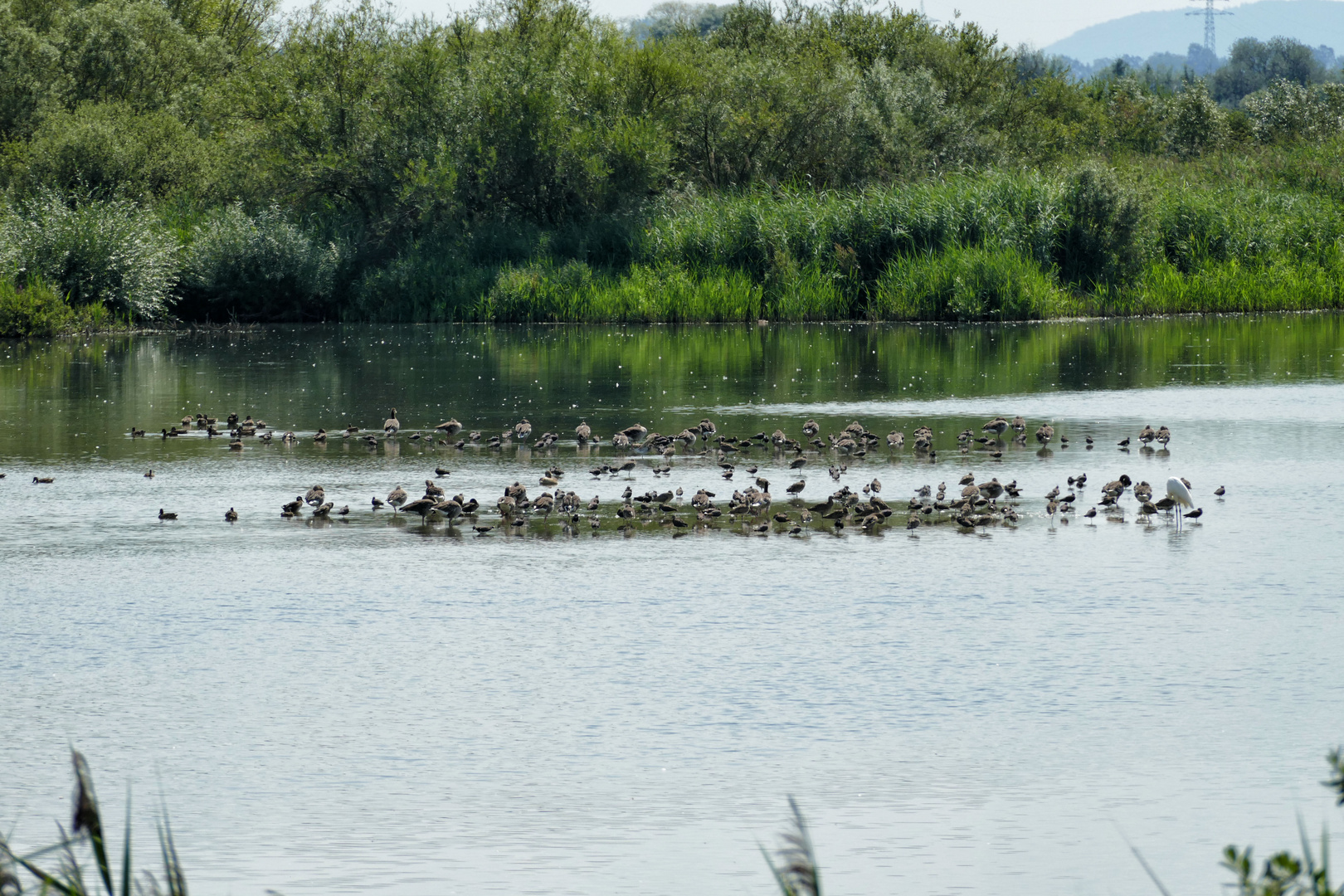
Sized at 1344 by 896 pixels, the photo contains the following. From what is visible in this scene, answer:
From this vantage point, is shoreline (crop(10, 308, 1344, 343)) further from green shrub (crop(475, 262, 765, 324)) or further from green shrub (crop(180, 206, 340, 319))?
green shrub (crop(180, 206, 340, 319))

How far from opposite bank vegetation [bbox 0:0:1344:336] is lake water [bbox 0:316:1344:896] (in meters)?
23.0

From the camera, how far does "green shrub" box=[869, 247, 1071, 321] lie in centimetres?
3888

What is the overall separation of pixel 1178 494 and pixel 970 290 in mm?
26392

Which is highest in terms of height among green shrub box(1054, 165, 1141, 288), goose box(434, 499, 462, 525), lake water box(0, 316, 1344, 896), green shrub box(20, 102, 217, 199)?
green shrub box(20, 102, 217, 199)

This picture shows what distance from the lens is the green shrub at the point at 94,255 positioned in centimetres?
3884

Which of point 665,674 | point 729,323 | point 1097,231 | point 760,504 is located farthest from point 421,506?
point 1097,231

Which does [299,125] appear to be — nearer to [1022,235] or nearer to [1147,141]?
[1022,235]

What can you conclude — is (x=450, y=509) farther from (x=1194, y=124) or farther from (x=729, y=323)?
(x=1194, y=124)

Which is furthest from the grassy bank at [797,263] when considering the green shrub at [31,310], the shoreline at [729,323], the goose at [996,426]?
the goose at [996,426]

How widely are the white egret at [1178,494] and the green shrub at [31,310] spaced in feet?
99.4

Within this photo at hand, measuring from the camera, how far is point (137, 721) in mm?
8109

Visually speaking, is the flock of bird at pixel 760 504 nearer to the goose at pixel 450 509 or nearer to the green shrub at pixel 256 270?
the goose at pixel 450 509

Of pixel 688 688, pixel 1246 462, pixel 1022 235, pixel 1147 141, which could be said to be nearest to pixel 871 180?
pixel 1022 235

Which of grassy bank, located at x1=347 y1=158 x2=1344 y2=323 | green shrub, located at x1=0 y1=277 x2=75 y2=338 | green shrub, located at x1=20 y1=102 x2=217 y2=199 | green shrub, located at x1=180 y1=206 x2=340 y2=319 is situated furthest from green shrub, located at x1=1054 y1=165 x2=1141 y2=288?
green shrub, located at x1=20 y1=102 x2=217 y2=199
